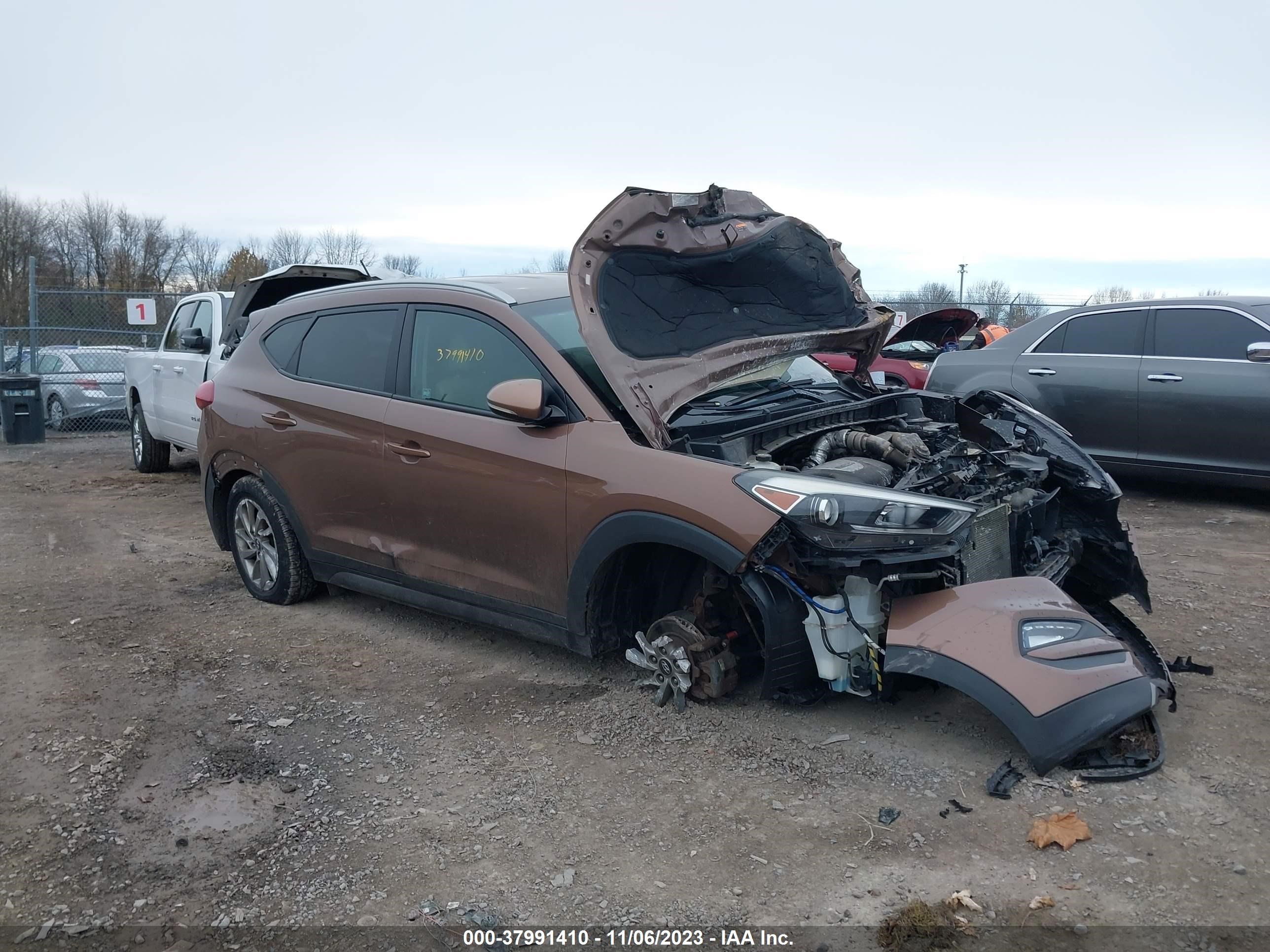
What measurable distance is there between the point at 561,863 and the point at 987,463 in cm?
247

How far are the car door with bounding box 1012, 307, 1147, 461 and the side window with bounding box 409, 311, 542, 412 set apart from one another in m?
5.33

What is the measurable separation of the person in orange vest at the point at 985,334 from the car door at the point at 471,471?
304 inches

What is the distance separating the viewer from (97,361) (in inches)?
621

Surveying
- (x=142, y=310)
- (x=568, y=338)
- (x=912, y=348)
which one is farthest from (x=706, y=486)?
(x=142, y=310)

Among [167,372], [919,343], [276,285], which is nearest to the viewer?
[276,285]

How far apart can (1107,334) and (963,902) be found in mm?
6622

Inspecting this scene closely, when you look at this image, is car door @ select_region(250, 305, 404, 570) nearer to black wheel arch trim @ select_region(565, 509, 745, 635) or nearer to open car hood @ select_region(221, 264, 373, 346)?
black wheel arch trim @ select_region(565, 509, 745, 635)

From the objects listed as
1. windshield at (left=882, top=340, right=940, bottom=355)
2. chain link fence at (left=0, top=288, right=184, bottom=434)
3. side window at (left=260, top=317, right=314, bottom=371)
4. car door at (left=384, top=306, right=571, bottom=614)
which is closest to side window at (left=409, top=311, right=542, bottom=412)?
car door at (left=384, top=306, right=571, bottom=614)

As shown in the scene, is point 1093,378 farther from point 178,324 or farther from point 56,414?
point 56,414

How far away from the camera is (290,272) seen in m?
8.20

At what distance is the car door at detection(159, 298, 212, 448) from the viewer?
9.30 m

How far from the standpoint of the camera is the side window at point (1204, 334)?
741 centimetres

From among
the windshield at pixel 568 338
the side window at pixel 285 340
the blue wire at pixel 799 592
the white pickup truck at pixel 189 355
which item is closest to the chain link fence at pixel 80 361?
the white pickup truck at pixel 189 355

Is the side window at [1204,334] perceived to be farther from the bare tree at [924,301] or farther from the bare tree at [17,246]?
the bare tree at [17,246]
